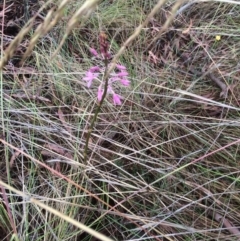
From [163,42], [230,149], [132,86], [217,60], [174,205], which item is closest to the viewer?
[174,205]

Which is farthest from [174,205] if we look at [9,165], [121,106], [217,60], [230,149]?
[217,60]

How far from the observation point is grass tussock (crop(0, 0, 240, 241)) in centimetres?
123

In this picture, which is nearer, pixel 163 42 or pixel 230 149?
pixel 230 149

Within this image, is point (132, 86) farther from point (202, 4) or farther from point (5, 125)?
point (202, 4)

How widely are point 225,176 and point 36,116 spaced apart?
2.23ft

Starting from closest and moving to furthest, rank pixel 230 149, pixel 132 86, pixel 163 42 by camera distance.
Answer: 1. pixel 230 149
2. pixel 132 86
3. pixel 163 42

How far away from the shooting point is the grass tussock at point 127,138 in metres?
1.23

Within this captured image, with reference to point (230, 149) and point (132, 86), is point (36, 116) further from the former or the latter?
point (230, 149)

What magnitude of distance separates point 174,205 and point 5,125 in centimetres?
63

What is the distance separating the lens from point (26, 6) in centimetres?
187

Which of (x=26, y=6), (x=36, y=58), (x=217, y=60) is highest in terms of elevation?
(x=26, y=6)

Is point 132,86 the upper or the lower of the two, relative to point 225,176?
upper

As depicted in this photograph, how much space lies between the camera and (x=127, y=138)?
143 cm

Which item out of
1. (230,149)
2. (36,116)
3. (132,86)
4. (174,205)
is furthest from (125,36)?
(174,205)
